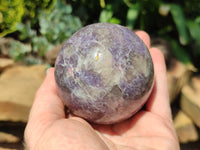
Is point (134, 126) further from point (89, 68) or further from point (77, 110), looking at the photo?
point (89, 68)

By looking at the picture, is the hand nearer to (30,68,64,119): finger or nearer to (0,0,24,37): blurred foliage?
(30,68,64,119): finger

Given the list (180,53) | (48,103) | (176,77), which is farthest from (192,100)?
(48,103)

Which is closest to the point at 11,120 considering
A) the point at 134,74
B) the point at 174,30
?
the point at 134,74

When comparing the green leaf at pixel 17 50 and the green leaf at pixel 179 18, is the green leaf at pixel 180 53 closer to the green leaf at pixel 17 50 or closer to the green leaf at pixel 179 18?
the green leaf at pixel 179 18

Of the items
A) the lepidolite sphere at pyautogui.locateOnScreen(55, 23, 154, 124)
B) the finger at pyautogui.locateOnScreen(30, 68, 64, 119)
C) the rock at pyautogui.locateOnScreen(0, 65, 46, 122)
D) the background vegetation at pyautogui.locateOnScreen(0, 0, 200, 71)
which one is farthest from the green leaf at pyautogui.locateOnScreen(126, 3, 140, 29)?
the finger at pyautogui.locateOnScreen(30, 68, 64, 119)

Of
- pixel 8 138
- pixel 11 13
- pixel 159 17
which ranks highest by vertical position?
pixel 11 13

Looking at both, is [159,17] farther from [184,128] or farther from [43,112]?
[43,112]

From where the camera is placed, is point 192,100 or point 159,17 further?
point 159,17
